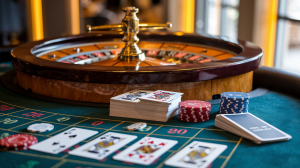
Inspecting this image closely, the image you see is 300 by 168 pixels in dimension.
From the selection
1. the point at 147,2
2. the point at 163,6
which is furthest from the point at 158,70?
the point at 147,2

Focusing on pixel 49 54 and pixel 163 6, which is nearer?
pixel 49 54

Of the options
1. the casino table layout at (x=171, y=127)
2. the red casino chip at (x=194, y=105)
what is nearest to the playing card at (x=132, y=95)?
the casino table layout at (x=171, y=127)

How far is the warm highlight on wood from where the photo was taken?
2.15 m

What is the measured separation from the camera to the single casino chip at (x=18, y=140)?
4.96 feet

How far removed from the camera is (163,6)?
8.47 metres

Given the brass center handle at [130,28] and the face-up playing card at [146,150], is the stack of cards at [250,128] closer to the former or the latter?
the face-up playing card at [146,150]

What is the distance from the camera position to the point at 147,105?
1.88 meters

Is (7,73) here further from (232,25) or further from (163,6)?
(163,6)

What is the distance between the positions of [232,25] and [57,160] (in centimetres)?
640

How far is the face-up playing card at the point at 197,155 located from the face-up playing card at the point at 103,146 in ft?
0.87

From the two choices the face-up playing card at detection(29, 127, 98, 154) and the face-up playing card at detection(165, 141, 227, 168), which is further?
the face-up playing card at detection(29, 127, 98, 154)

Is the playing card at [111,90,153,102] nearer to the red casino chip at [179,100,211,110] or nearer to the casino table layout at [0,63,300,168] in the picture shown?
the casino table layout at [0,63,300,168]

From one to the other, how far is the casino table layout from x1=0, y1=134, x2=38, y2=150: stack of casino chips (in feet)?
0.10

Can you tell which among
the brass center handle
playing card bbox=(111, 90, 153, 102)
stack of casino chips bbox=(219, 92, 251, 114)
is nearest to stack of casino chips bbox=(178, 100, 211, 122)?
stack of casino chips bbox=(219, 92, 251, 114)
